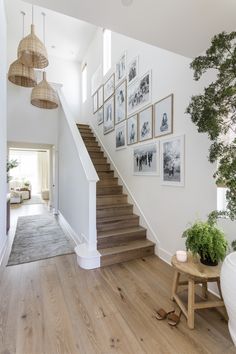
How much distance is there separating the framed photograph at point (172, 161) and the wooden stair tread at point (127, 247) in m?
1.07

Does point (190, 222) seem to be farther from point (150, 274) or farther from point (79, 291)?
point (79, 291)

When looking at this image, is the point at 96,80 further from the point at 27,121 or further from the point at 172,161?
the point at 172,161

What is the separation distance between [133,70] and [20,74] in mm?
2212

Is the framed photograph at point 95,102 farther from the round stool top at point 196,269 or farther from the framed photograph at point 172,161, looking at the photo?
the round stool top at point 196,269

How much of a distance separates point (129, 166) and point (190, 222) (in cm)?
183

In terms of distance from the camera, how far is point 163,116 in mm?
3029

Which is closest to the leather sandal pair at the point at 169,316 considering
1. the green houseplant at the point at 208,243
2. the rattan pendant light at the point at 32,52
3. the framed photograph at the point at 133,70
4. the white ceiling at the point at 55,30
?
the green houseplant at the point at 208,243

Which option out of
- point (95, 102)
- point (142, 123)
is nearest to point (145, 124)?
point (142, 123)

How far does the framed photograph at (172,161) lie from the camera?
2684mm

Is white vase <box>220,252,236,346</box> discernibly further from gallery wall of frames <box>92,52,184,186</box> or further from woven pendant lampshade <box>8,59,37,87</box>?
woven pendant lampshade <box>8,59,37,87</box>

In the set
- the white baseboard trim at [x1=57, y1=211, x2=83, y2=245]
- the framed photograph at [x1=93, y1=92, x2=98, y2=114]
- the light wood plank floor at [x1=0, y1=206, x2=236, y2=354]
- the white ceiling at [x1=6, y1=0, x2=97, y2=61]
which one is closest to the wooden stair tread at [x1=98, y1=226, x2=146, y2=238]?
the white baseboard trim at [x1=57, y1=211, x2=83, y2=245]

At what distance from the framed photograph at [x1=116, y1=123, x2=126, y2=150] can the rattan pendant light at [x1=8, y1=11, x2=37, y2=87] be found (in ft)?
6.82

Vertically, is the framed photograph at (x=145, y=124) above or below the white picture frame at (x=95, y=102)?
below

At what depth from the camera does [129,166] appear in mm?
4059
